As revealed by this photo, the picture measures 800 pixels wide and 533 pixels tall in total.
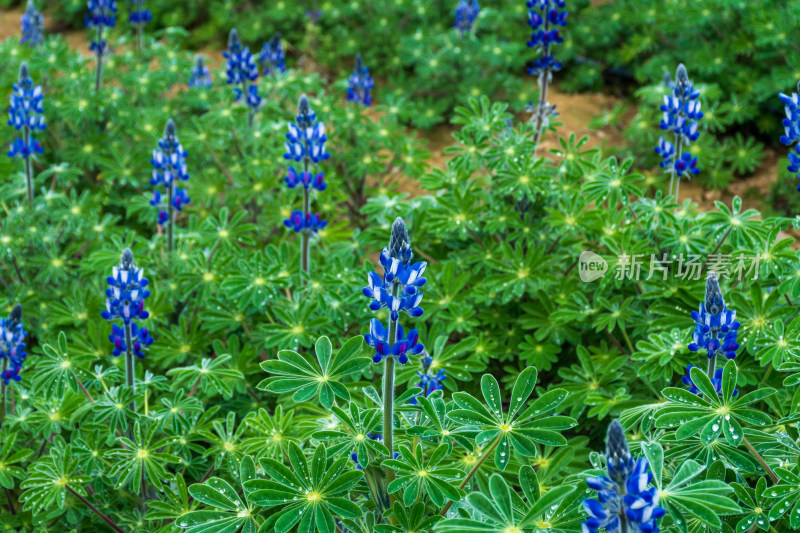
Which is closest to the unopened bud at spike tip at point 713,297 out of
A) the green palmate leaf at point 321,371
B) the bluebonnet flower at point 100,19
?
the green palmate leaf at point 321,371

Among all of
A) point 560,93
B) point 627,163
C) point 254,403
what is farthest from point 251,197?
point 560,93

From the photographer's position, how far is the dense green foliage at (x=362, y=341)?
8.09ft

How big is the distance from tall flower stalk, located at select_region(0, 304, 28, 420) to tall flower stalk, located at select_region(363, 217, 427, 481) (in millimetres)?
1785

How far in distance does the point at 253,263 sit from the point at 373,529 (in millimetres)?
1830

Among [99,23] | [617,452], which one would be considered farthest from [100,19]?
[617,452]

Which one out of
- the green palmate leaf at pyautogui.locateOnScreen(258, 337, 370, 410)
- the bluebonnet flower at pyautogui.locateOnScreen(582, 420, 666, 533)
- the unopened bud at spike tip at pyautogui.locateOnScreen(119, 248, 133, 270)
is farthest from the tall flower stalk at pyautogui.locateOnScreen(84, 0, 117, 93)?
the bluebonnet flower at pyautogui.locateOnScreen(582, 420, 666, 533)

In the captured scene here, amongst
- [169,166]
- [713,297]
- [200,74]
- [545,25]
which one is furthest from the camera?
[200,74]

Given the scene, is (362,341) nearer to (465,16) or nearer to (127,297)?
(127,297)

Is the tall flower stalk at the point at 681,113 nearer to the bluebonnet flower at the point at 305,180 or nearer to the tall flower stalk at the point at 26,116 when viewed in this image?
the bluebonnet flower at the point at 305,180

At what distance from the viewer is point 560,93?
7.06 metres

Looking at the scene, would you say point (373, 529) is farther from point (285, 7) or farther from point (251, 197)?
point (285, 7)

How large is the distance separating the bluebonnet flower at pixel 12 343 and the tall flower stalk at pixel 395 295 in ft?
5.86

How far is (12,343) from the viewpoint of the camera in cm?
331

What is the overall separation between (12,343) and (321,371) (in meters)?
1.60
